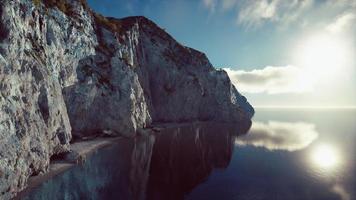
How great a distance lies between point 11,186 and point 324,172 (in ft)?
173

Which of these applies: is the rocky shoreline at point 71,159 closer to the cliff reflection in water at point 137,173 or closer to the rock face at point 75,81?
the cliff reflection in water at point 137,173

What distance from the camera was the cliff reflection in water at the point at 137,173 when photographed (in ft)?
106

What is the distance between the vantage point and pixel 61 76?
5772 centimetres

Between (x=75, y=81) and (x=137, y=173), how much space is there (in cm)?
3335

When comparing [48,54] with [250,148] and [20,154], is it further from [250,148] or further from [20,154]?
[250,148]

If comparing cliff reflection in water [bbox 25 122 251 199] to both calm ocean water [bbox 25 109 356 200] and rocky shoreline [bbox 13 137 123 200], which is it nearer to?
calm ocean water [bbox 25 109 356 200]

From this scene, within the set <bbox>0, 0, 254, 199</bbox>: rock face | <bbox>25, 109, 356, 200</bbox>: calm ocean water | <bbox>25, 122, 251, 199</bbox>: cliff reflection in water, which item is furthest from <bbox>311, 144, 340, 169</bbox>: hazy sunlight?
<bbox>0, 0, 254, 199</bbox>: rock face

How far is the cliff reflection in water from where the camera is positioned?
106ft

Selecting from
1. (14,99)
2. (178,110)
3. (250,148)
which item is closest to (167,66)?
(178,110)

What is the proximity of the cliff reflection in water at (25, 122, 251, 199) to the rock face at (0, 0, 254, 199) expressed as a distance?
5287 millimetres

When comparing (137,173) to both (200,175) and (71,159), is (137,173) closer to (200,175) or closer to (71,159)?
(200,175)

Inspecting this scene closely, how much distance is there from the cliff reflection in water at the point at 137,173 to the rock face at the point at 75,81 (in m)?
5.29

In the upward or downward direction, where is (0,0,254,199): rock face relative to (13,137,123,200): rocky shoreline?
upward

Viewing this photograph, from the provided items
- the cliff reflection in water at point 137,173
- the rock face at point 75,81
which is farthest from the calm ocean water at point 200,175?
the rock face at point 75,81
